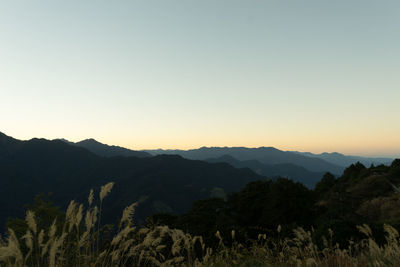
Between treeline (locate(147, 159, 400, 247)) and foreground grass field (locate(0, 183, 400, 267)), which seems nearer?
foreground grass field (locate(0, 183, 400, 267))

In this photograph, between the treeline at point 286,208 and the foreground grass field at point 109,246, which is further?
the treeline at point 286,208

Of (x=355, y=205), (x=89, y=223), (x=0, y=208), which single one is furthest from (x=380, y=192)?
(x=0, y=208)

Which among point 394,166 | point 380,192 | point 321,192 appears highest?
point 394,166

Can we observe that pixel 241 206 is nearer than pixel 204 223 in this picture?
No

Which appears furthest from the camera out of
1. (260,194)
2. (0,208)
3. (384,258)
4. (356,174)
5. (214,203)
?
(0,208)

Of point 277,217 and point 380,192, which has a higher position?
point 380,192

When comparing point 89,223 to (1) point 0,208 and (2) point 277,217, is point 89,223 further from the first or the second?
(1) point 0,208

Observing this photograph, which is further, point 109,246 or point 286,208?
point 286,208

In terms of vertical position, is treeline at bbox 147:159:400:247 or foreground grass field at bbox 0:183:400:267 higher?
foreground grass field at bbox 0:183:400:267

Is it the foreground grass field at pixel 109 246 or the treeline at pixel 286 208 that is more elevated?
the foreground grass field at pixel 109 246

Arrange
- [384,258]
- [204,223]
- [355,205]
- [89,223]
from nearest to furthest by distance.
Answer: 1. [89,223]
2. [384,258]
3. [204,223]
4. [355,205]

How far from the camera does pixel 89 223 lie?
11.5 ft

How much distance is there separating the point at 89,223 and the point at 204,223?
2907 centimetres

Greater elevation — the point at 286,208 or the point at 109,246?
the point at 109,246
